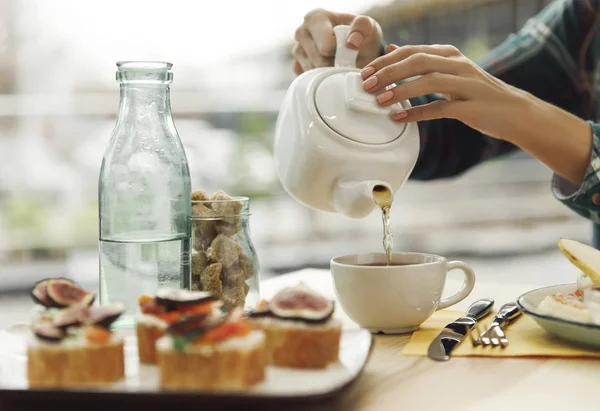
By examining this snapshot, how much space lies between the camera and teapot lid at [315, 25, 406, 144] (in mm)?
844

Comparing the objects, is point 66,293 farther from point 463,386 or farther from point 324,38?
point 324,38

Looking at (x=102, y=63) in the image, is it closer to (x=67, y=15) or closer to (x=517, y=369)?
(x=67, y=15)

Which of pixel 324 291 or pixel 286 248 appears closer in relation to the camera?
pixel 324 291

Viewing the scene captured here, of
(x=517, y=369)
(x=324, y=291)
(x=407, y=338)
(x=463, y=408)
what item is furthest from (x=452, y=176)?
(x=463, y=408)

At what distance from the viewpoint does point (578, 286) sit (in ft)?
2.91

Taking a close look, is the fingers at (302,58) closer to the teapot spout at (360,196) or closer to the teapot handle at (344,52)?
the teapot handle at (344,52)

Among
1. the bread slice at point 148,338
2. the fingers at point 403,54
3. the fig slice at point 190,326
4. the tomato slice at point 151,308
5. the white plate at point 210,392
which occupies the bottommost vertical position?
the white plate at point 210,392

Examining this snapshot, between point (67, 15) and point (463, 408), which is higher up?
point (67, 15)

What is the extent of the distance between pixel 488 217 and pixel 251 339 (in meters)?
3.90

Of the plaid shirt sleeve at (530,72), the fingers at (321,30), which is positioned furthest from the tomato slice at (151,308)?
the plaid shirt sleeve at (530,72)

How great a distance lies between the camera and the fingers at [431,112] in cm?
88

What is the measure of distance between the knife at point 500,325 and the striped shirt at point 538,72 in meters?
0.79

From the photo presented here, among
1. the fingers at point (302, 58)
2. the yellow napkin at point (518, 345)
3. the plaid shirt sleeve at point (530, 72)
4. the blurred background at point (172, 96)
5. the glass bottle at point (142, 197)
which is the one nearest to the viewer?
the yellow napkin at point (518, 345)

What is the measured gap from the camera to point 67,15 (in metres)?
3.67
